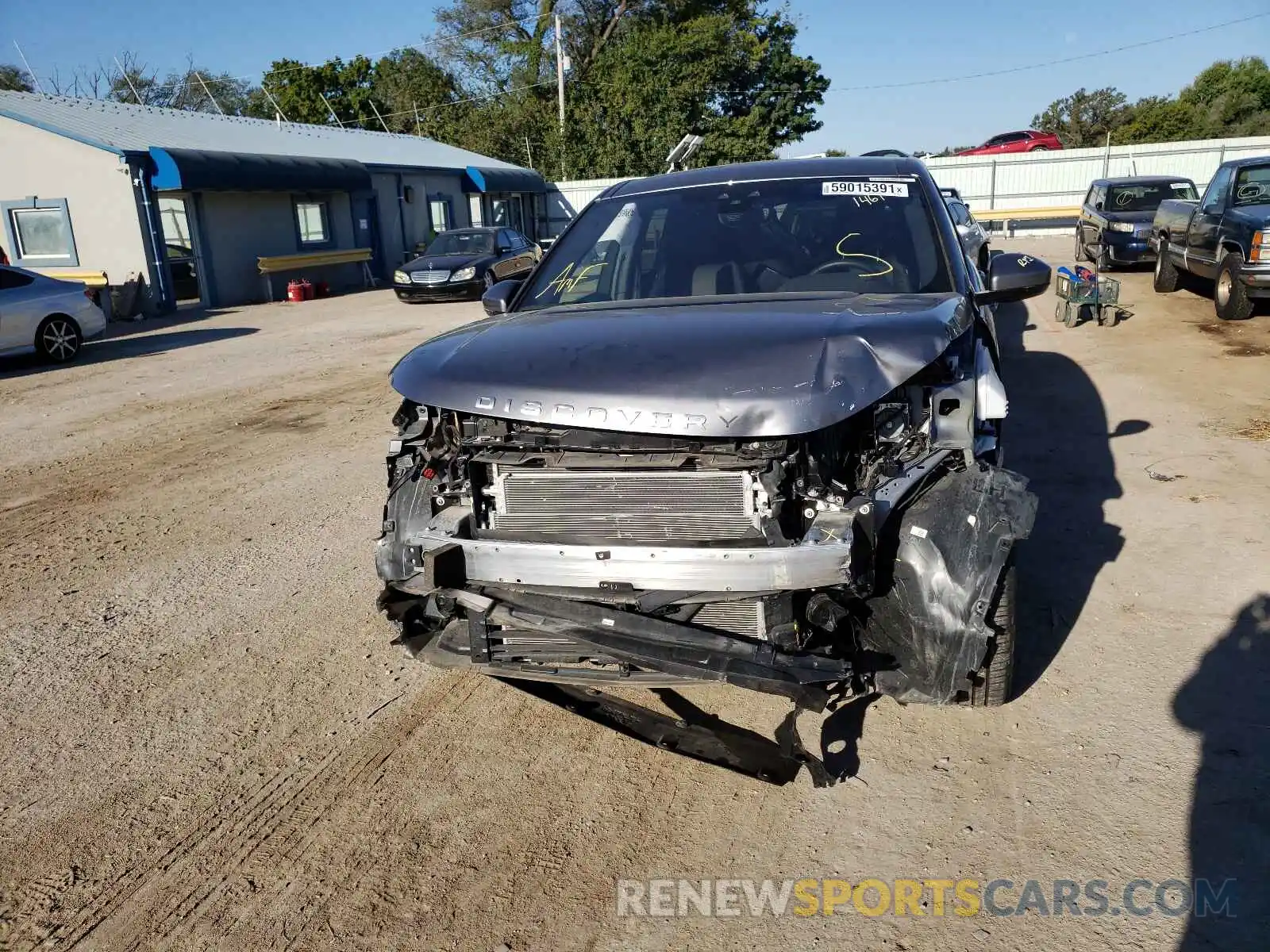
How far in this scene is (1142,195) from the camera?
17.7 metres

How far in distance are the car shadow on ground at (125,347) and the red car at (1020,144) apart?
28.5 m

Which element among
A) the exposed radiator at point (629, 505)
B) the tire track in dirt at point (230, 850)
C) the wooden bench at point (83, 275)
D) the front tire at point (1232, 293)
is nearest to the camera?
the tire track in dirt at point (230, 850)

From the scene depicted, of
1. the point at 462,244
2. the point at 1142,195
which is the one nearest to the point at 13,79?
the point at 462,244

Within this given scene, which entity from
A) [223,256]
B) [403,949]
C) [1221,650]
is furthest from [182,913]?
[223,256]

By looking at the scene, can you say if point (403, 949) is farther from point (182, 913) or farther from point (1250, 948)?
point (1250, 948)

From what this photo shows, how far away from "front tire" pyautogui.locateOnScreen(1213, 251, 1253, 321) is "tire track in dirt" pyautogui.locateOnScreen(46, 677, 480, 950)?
38.0 feet

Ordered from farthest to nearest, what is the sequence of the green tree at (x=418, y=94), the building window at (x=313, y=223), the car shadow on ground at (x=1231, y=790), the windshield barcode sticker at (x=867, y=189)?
1. the green tree at (x=418, y=94)
2. the building window at (x=313, y=223)
3. the windshield barcode sticker at (x=867, y=189)
4. the car shadow on ground at (x=1231, y=790)

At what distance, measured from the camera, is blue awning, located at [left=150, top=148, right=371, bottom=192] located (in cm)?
1877

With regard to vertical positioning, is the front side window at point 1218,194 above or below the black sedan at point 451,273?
above

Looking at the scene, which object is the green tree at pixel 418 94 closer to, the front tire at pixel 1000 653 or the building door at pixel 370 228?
the building door at pixel 370 228

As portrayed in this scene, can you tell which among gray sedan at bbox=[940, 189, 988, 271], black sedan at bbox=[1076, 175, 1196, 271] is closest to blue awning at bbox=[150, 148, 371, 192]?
gray sedan at bbox=[940, 189, 988, 271]

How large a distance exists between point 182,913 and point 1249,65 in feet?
197

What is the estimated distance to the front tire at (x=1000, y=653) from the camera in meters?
3.12

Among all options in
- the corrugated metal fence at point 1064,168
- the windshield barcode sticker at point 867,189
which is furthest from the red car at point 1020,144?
the windshield barcode sticker at point 867,189
